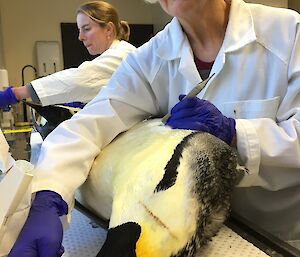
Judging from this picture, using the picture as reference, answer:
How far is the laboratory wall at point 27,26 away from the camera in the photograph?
4.45 m

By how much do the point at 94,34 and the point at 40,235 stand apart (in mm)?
1741

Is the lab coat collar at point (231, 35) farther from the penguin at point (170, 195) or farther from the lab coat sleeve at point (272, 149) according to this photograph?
the penguin at point (170, 195)

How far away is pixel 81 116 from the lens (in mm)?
929

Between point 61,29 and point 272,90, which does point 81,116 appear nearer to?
point 272,90

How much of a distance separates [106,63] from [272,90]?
3.77 feet

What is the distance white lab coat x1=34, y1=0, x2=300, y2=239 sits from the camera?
29.7 inches

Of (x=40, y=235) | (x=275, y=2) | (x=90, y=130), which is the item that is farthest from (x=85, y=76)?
(x=275, y=2)

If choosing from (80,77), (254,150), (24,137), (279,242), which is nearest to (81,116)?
(254,150)

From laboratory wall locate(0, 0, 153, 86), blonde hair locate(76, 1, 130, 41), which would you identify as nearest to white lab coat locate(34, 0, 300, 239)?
blonde hair locate(76, 1, 130, 41)

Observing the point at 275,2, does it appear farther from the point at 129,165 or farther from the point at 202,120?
the point at 129,165

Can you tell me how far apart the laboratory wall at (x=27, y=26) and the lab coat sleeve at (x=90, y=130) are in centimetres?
382

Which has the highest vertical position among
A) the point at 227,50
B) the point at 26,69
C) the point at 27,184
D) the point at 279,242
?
the point at 227,50

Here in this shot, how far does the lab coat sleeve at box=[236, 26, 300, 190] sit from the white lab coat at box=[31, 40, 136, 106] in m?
1.11

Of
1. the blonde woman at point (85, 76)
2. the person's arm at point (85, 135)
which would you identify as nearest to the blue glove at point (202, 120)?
the person's arm at point (85, 135)
